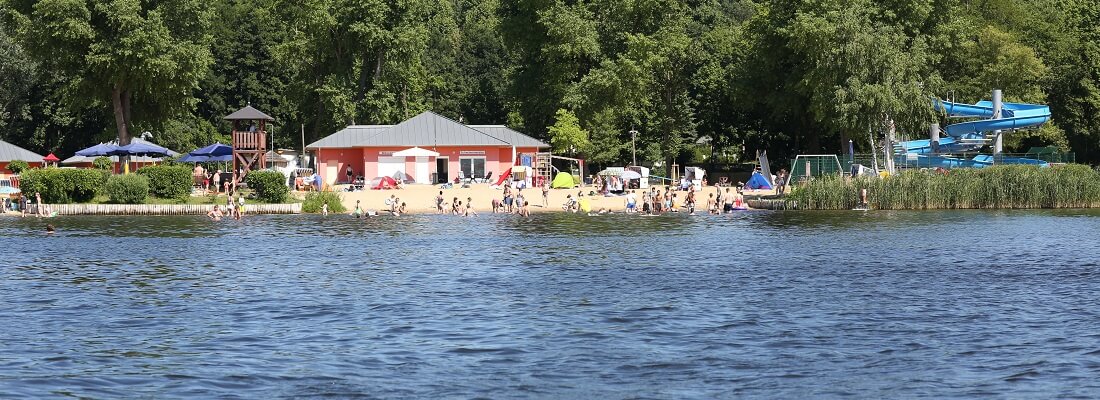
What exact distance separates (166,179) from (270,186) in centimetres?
483

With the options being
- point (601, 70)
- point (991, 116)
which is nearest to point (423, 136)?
point (601, 70)

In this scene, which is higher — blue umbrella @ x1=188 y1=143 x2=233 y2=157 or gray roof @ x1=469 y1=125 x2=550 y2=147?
gray roof @ x1=469 y1=125 x2=550 y2=147

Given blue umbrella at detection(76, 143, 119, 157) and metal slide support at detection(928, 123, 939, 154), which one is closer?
metal slide support at detection(928, 123, 939, 154)

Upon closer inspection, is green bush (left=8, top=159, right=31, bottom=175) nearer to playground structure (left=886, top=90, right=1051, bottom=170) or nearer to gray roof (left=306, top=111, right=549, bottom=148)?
gray roof (left=306, top=111, right=549, bottom=148)

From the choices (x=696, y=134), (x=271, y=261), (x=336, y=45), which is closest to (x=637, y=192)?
(x=696, y=134)

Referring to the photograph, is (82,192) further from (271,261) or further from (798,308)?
(798,308)

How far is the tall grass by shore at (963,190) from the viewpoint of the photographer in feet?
183

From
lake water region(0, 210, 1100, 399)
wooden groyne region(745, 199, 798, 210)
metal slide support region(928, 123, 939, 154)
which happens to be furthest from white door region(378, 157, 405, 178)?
metal slide support region(928, 123, 939, 154)

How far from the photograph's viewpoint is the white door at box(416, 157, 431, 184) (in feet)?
237

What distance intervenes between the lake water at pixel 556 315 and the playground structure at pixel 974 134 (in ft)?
61.2

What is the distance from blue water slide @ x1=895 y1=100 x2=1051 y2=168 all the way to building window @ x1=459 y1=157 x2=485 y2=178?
2431 centimetres

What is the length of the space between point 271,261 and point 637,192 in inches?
1320

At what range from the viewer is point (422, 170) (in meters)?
72.4

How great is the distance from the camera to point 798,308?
1033 inches
